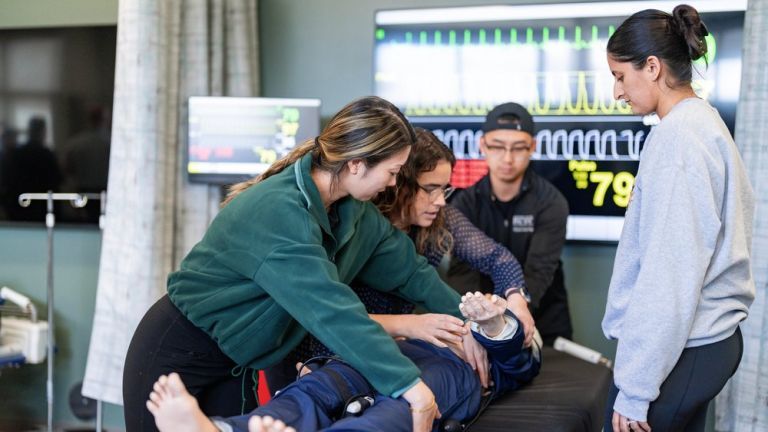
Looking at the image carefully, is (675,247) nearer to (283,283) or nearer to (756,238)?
(283,283)

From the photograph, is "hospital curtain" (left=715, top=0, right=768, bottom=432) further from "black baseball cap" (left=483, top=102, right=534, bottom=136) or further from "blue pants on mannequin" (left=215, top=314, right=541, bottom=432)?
"blue pants on mannequin" (left=215, top=314, right=541, bottom=432)

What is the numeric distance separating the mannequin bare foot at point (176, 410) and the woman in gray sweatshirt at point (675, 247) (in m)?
0.82

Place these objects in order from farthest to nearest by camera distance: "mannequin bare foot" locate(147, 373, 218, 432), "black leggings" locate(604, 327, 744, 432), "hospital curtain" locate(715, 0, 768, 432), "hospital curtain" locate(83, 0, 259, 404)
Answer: "hospital curtain" locate(83, 0, 259, 404) → "hospital curtain" locate(715, 0, 768, 432) → "black leggings" locate(604, 327, 744, 432) → "mannequin bare foot" locate(147, 373, 218, 432)

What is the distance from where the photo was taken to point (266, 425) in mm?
1573

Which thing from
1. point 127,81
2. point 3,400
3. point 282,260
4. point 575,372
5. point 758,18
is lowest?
point 3,400

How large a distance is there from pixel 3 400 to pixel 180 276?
2.50 meters

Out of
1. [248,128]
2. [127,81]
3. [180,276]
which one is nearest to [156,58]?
[127,81]

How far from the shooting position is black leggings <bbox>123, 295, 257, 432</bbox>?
77.3 inches

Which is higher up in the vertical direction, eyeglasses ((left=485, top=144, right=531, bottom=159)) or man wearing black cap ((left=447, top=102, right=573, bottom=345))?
eyeglasses ((left=485, top=144, right=531, bottom=159))

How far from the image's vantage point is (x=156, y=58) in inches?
131

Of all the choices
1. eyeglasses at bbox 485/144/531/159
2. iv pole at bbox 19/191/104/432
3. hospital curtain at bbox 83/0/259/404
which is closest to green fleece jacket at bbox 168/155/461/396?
eyeglasses at bbox 485/144/531/159

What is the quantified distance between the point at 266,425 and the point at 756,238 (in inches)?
85.5

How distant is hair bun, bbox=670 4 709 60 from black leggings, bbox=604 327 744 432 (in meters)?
0.59

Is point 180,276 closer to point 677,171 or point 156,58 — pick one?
point 677,171
